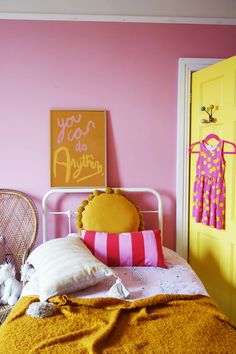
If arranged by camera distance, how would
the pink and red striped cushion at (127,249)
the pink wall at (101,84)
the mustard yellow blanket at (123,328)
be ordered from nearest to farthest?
the mustard yellow blanket at (123,328) → the pink and red striped cushion at (127,249) → the pink wall at (101,84)

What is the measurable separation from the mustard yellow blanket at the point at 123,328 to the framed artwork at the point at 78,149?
36.4 inches

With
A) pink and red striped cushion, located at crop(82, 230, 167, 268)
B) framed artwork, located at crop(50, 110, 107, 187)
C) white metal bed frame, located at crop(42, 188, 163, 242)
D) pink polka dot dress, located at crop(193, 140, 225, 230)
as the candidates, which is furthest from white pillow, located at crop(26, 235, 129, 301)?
pink polka dot dress, located at crop(193, 140, 225, 230)

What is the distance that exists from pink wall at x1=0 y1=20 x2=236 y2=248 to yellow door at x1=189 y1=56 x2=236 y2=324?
0.62 ft

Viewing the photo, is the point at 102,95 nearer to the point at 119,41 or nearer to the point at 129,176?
the point at 119,41

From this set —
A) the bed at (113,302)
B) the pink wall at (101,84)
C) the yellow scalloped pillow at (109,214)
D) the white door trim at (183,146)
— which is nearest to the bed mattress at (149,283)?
the bed at (113,302)

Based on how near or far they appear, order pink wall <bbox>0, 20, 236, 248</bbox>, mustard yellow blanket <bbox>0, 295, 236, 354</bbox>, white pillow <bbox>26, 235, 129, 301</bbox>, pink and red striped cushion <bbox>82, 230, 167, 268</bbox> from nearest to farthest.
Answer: mustard yellow blanket <bbox>0, 295, 236, 354</bbox> → white pillow <bbox>26, 235, 129, 301</bbox> → pink and red striped cushion <bbox>82, 230, 167, 268</bbox> → pink wall <bbox>0, 20, 236, 248</bbox>

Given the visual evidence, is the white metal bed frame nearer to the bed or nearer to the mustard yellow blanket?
the bed

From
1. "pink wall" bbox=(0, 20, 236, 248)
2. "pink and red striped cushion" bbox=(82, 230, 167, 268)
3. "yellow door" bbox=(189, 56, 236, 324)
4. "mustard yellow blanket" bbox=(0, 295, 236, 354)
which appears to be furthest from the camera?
"pink wall" bbox=(0, 20, 236, 248)

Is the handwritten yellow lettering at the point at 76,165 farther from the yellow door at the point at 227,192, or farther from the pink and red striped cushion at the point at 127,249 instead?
the yellow door at the point at 227,192

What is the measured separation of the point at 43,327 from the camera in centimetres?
113

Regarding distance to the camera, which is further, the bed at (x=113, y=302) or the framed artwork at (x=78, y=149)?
the framed artwork at (x=78, y=149)

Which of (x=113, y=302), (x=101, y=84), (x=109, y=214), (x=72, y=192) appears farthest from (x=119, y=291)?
(x=101, y=84)

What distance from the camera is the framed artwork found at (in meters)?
2.05

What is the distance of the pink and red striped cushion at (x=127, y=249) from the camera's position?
168 centimetres
